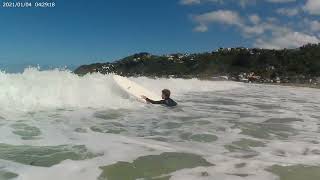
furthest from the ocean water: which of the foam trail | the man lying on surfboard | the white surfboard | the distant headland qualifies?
the distant headland

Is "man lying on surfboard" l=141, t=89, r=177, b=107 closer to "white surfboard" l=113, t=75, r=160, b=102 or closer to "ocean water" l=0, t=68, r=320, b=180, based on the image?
"ocean water" l=0, t=68, r=320, b=180

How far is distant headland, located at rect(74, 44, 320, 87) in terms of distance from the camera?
8956 centimetres

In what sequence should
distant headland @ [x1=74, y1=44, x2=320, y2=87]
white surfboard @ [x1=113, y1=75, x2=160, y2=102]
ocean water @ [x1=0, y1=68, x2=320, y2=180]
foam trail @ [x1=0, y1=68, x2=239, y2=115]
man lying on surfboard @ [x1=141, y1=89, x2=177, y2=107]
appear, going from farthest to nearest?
distant headland @ [x1=74, y1=44, x2=320, y2=87] → white surfboard @ [x1=113, y1=75, x2=160, y2=102] → man lying on surfboard @ [x1=141, y1=89, x2=177, y2=107] → foam trail @ [x1=0, y1=68, x2=239, y2=115] → ocean water @ [x1=0, y1=68, x2=320, y2=180]

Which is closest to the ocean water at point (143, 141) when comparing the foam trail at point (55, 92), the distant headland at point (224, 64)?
the foam trail at point (55, 92)

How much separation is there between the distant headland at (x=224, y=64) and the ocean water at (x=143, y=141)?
221 feet

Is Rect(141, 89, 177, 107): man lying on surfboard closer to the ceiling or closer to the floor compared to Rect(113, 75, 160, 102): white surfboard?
closer to the floor

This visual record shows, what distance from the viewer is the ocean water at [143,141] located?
7668 millimetres

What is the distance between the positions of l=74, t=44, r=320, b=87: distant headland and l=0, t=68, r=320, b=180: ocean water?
67.3 meters

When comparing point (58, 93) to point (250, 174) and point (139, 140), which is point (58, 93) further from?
point (250, 174)

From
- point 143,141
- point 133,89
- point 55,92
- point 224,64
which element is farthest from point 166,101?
point 224,64

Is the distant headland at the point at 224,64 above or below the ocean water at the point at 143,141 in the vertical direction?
above

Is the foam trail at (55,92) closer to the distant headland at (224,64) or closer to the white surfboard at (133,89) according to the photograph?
the white surfboard at (133,89)

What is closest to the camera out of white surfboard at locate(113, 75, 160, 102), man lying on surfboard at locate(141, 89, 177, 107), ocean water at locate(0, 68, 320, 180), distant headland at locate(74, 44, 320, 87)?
ocean water at locate(0, 68, 320, 180)

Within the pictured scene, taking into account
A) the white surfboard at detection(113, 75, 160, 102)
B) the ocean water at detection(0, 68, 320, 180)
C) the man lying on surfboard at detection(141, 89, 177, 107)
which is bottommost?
the ocean water at detection(0, 68, 320, 180)
